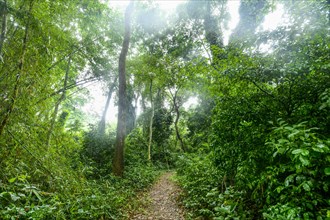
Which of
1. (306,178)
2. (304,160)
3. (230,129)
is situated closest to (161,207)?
(230,129)

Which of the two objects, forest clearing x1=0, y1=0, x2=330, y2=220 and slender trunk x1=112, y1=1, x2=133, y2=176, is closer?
forest clearing x1=0, y1=0, x2=330, y2=220

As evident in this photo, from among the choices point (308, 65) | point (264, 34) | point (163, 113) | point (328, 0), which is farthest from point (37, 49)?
point (163, 113)

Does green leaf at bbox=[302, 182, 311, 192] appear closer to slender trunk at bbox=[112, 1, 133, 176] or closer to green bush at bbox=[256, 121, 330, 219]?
green bush at bbox=[256, 121, 330, 219]

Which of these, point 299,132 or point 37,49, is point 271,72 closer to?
point 299,132

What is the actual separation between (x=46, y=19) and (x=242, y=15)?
36.5ft

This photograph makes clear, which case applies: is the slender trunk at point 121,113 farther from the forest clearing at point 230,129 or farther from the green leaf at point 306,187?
the green leaf at point 306,187

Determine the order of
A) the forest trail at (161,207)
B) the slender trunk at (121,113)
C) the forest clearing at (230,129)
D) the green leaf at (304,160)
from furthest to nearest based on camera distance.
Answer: the slender trunk at (121,113), the forest trail at (161,207), the forest clearing at (230,129), the green leaf at (304,160)

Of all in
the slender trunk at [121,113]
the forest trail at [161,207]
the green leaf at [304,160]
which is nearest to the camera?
the green leaf at [304,160]

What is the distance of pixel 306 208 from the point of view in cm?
181

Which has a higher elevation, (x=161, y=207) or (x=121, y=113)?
(x=121, y=113)

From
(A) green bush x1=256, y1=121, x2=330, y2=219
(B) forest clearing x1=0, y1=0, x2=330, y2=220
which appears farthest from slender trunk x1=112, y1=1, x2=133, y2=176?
(A) green bush x1=256, y1=121, x2=330, y2=219

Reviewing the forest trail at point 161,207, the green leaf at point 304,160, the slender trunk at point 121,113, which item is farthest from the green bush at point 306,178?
the slender trunk at point 121,113

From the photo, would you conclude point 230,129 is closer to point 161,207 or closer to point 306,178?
point 306,178

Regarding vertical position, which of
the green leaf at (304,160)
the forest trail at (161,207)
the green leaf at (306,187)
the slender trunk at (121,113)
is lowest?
the forest trail at (161,207)
